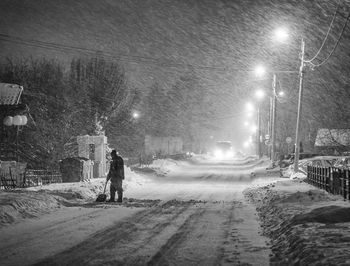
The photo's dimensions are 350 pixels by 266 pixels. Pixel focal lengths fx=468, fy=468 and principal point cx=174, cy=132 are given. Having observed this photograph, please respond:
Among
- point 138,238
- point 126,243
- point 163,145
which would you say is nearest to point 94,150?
point 138,238

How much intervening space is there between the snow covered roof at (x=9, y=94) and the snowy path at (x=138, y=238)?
18.5 m

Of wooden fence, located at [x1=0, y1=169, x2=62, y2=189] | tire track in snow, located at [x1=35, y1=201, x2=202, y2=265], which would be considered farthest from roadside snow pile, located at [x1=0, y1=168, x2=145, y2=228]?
wooden fence, located at [x1=0, y1=169, x2=62, y2=189]

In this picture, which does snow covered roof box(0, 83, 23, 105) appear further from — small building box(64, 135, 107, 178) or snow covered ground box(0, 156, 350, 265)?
snow covered ground box(0, 156, 350, 265)

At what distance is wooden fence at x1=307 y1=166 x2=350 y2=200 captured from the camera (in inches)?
603

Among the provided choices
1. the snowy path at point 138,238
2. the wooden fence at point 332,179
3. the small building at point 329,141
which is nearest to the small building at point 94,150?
the snowy path at point 138,238

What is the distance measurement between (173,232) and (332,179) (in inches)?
352

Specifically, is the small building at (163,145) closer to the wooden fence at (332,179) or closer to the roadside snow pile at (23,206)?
the wooden fence at (332,179)

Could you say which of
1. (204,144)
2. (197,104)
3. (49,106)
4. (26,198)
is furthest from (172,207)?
(204,144)

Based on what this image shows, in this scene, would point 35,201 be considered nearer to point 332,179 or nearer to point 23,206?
point 23,206

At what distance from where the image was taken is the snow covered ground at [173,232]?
7.74 meters

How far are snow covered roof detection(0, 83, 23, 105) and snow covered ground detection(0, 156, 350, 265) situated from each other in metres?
17.1

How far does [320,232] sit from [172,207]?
7567mm

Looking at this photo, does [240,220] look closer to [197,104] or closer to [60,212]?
[60,212]

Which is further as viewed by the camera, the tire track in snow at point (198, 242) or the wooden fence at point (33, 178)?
the wooden fence at point (33, 178)
